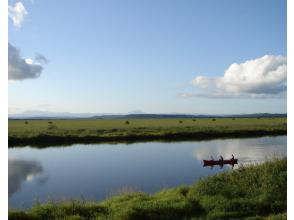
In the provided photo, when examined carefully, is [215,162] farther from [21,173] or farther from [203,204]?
[203,204]

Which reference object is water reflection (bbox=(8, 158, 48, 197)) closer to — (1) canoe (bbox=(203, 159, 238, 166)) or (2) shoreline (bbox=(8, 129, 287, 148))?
(2) shoreline (bbox=(8, 129, 287, 148))

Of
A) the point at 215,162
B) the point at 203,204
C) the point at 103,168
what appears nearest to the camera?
the point at 203,204

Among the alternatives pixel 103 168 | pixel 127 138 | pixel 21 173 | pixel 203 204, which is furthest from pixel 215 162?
pixel 127 138

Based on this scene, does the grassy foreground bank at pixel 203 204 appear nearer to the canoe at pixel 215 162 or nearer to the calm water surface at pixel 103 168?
the calm water surface at pixel 103 168

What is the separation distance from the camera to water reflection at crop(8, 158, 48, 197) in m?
23.5

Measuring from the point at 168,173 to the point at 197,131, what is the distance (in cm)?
3248

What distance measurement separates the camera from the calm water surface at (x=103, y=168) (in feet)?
71.4

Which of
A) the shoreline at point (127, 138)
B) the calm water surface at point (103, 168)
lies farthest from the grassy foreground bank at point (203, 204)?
the shoreline at point (127, 138)

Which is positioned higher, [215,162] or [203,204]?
[203,204]

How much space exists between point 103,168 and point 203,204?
18694 millimetres

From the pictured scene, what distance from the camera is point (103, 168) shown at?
99.0 ft

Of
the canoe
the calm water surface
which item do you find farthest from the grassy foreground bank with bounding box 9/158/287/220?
the canoe
